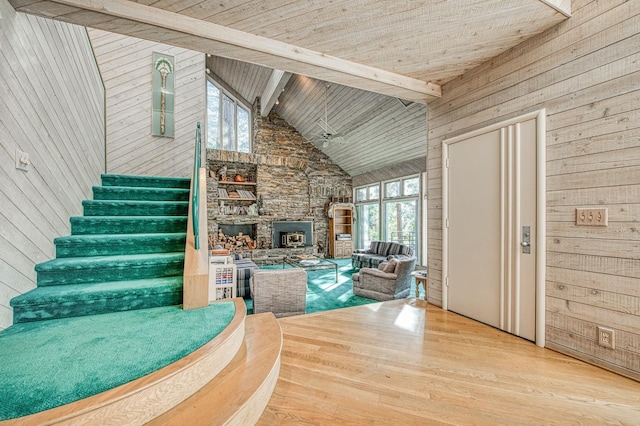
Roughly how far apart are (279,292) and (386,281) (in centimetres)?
183

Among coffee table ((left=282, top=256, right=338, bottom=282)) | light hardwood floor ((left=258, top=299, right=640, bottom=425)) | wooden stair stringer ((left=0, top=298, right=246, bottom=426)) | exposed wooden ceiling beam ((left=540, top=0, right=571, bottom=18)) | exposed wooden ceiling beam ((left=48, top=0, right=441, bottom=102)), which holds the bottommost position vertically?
coffee table ((left=282, top=256, right=338, bottom=282))

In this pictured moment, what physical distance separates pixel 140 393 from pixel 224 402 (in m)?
0.35

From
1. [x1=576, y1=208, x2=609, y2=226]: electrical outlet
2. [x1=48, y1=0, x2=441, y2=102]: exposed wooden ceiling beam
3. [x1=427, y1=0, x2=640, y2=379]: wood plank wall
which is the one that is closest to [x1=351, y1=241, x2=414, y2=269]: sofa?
[x1=48, y1=0, x2=441, y2=102]: exposed wooden ceiling beam

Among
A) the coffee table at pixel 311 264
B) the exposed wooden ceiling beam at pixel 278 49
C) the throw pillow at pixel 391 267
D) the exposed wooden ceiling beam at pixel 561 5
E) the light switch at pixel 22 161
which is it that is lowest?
the coffee table at pixel 311 264

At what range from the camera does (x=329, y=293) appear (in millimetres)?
4906

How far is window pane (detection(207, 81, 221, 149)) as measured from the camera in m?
7.91

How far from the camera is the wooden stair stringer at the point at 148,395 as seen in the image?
872 mm

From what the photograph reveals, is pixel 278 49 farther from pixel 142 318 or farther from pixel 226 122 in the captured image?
pixel 226 122

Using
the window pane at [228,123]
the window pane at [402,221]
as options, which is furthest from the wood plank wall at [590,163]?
the window pane at [228,123]

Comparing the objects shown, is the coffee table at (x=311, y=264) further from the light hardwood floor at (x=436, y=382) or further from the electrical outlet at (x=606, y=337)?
the electrical outlet at (x=606, y=337)

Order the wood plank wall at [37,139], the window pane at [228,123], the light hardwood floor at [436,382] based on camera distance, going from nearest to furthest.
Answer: the light hardwood floor at [436,382]
the wood plank wall at [37,139]
the window pane at [228,123]

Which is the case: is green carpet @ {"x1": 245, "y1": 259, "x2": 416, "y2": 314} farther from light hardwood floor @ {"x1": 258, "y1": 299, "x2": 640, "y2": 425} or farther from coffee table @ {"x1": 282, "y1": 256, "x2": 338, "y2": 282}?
light hardwood floor @ {"x1": 258, "y1": 299, "x2": 640, "y2": 425}

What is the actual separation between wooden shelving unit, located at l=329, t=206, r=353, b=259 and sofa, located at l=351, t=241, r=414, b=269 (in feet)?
5.23

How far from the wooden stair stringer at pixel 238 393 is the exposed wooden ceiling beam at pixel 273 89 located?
18.7ft
